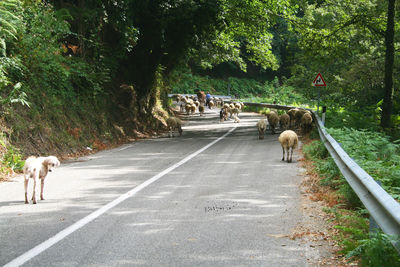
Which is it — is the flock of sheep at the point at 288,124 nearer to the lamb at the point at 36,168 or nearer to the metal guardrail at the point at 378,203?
the metal guardrail at the point at 378,203

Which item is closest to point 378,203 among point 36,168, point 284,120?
point 36,168

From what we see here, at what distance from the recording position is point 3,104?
1145cm

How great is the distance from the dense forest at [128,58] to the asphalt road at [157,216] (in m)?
1.92

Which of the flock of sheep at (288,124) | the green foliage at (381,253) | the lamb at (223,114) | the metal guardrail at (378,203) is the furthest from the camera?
the lamb at (223,114)

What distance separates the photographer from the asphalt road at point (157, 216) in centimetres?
458

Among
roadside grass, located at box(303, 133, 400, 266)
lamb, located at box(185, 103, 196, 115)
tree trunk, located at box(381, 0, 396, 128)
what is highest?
tree trunk, located at box(381, 0, 396, 128)

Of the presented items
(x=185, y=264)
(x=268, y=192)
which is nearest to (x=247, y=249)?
(x=185, y=264)

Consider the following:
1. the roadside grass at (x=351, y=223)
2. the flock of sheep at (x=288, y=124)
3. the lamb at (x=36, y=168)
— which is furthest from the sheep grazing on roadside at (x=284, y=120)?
the lamb at (x=36, y=168)

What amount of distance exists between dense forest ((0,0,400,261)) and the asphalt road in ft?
6.30

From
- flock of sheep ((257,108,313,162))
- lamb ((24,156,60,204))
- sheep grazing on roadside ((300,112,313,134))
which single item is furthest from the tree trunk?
lamb ((24,156,60,204))

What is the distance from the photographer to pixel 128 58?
21.7 metres

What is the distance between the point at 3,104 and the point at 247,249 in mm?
9085

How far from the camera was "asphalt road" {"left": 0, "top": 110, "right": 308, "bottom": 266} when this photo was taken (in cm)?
458

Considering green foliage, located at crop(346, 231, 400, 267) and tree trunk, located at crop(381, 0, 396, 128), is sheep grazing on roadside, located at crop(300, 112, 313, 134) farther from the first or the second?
green foliage, located at crop(346, 231, 400, 267)
